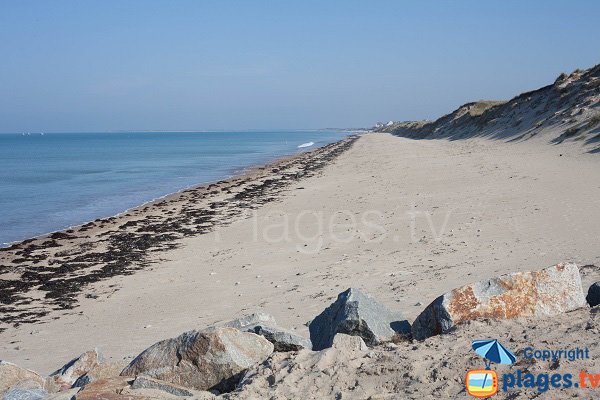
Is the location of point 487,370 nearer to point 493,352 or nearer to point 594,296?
point 493,352

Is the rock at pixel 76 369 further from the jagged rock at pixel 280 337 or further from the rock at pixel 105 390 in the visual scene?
the jagged rock at pixel 280 337

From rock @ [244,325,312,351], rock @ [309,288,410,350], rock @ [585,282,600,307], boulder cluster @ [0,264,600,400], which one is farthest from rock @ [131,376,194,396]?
rock @ [585,282,600,307]

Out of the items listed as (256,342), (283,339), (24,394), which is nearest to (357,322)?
(283,339)

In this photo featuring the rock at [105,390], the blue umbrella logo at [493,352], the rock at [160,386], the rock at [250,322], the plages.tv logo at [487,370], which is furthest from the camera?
the rock at [250,322]

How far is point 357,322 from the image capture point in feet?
16.3

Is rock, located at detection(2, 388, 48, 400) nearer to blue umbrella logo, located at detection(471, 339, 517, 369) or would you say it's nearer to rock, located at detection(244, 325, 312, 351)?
rock, located at detection(244, 325, 312, 351)

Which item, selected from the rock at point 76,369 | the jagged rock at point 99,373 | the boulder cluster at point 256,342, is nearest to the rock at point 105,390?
the boulder cluster at point 256,342

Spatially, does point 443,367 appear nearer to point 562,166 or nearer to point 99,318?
point 99,318

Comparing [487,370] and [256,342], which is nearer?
[487,370]

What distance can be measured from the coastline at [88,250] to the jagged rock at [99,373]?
458 centimetres

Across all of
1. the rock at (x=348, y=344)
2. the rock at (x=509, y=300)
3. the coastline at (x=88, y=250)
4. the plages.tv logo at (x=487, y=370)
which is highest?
the rock at (x=509, y=300)

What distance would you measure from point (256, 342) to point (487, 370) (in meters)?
1.95

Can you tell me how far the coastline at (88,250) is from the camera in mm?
10000

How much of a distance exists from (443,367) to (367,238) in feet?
24.4
